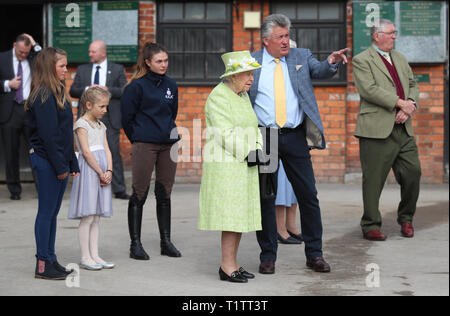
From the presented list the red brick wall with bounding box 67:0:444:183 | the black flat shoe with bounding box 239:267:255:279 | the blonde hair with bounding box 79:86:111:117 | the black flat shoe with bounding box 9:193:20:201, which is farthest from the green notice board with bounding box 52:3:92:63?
the black flat shoe with bounding box 239:267:255:279

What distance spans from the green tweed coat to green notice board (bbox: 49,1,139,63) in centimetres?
643

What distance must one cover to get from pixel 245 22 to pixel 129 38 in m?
1.72

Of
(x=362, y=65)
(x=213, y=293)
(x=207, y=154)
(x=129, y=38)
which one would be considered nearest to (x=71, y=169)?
(x=207, y=154)

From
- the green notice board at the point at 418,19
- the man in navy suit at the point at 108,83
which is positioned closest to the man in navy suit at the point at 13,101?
the man in navy suit at the point at 108,83

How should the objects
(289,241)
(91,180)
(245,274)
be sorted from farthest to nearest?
(289,241)
(91,180)
(245,274)

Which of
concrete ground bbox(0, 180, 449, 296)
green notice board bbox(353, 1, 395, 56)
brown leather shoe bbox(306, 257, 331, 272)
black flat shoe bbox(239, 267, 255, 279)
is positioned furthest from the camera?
green notice board bbox(353, 1, 395, 56)

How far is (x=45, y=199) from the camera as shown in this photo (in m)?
6.03

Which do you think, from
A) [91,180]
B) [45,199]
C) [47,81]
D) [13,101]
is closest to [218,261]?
[91,180]

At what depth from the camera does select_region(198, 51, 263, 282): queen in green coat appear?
5875 millimetres

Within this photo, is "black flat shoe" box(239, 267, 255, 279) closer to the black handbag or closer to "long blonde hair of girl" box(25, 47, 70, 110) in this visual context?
the black handbag

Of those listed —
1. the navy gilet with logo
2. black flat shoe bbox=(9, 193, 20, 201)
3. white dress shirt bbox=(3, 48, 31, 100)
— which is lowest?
black flat shoe bbox=(9, 193, 20, 201)

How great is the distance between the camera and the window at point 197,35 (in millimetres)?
12359

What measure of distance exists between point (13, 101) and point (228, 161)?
564 centimetres

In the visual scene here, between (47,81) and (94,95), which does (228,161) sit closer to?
(94,95)
